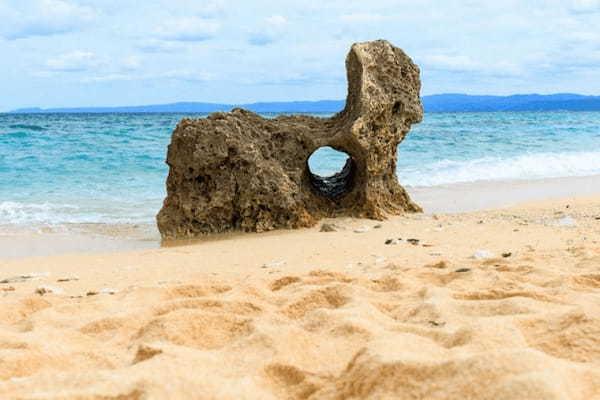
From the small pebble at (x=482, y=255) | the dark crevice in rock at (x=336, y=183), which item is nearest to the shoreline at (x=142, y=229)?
the dark crevice in rock at (x=336, y=183)

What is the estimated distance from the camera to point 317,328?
266cm

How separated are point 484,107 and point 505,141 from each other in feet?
302

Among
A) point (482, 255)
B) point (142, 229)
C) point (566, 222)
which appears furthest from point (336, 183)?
point (482, 255)

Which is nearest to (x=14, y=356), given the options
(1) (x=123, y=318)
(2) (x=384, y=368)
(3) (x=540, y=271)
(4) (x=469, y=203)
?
(1) (x=123, y=318)

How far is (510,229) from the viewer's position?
19.8 ft

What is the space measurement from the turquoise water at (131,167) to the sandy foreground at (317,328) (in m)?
4.53

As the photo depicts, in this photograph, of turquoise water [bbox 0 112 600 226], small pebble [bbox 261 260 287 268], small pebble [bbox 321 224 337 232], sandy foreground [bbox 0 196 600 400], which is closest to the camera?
sandy foreground [bbox 0 196 600 400]

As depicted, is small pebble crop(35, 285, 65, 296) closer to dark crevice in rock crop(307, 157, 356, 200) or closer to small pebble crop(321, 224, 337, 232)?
small pebble crop(321, 224, 337, 232)

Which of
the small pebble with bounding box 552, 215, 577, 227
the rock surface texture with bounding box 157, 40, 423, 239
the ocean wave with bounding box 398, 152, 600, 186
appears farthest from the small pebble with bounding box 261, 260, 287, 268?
the ocean wave with bounding box 398, 152, 600, 186

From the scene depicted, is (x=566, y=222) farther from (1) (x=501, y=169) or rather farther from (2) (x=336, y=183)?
(1) (x=501, y=169)

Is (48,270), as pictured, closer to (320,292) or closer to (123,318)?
(123,318)

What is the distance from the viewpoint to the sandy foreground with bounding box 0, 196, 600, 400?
1.95 m

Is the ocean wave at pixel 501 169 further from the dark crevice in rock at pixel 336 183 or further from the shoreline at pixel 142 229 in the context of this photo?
the dark crevice in rock at pixel 336 183

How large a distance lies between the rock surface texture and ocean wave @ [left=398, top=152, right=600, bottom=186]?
4.85m
